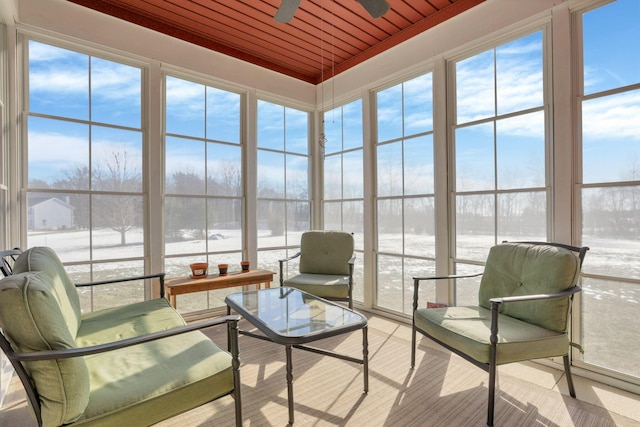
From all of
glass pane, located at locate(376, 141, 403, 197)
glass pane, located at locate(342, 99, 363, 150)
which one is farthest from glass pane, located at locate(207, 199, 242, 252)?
glass pane, located at locate(376, 141, 403, 197)

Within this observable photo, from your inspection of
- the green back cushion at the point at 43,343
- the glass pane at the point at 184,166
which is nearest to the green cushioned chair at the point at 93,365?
the green back cushion at the point at 43,343

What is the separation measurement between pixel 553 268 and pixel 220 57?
3.68 m

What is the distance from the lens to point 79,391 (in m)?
1.13

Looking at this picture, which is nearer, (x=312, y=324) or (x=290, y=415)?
(x=290, y=415)

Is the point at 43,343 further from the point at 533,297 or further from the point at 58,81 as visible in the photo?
the point at 58,81

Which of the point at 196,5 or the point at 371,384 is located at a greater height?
the point at 196,5

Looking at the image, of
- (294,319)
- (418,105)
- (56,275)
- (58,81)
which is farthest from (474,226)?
(58,81)

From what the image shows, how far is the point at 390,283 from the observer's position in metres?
3.57

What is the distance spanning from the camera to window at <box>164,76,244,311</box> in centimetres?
336

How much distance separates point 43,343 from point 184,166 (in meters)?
2.57

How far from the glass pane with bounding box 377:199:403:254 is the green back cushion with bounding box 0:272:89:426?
293 cm

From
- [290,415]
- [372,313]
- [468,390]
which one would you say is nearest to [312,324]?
[290,415]

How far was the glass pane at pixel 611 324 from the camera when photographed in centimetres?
209

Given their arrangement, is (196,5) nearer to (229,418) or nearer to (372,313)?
(229,418)
